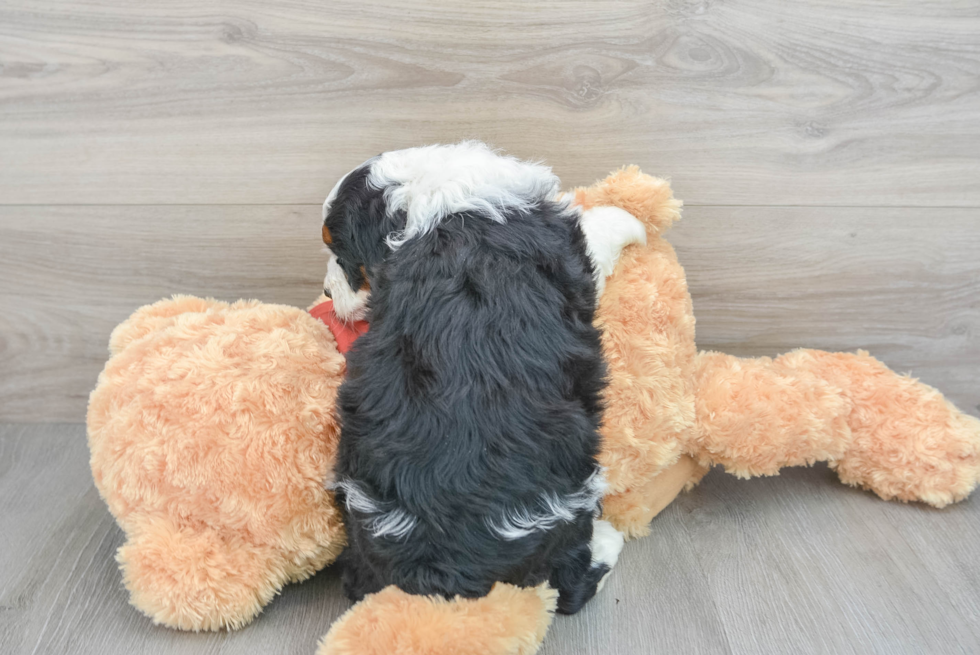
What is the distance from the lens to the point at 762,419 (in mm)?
977

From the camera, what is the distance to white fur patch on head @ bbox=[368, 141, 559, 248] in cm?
76

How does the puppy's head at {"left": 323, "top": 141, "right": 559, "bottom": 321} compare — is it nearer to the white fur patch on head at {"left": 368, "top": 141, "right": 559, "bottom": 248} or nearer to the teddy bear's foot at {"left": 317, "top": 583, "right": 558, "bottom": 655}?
the white fur patch on head at {"left": 368, "top": 141, "right": 559, "bottom": 248}

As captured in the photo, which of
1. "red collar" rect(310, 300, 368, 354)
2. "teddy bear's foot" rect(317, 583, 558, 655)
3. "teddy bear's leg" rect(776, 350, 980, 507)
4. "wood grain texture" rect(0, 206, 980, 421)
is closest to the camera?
"teddy bear's foot" rect(317, 583, 558, 655)

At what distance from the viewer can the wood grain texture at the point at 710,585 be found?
845 mm

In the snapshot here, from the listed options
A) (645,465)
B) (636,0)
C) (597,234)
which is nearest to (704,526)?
(645,465)

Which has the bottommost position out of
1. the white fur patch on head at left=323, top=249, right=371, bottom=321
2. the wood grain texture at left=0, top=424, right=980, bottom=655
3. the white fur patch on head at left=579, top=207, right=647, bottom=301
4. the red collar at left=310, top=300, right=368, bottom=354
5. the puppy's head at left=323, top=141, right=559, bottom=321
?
the wood grain texture at left=0, top=424, right=980, bottom=655

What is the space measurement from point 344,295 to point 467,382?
24 centimetres

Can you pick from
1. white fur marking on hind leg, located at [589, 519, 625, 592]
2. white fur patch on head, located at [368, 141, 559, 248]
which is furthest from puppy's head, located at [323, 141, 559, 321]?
white fur marking on hind leg, located at [589, 519, 625, 592]

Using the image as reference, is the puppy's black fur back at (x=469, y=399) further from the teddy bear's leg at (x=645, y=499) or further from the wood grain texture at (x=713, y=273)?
the wood grain texture at (x=713, y=273)

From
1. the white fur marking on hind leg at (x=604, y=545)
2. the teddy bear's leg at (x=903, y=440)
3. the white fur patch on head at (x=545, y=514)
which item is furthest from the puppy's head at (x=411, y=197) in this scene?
the teddy bear's leg at (x=903, y=440)

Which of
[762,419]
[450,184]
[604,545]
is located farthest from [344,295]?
[762,419]

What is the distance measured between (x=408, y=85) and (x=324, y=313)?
0.40 metres

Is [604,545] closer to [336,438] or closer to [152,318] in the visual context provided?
[336,438]

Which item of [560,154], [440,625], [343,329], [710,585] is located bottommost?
[710,585]
